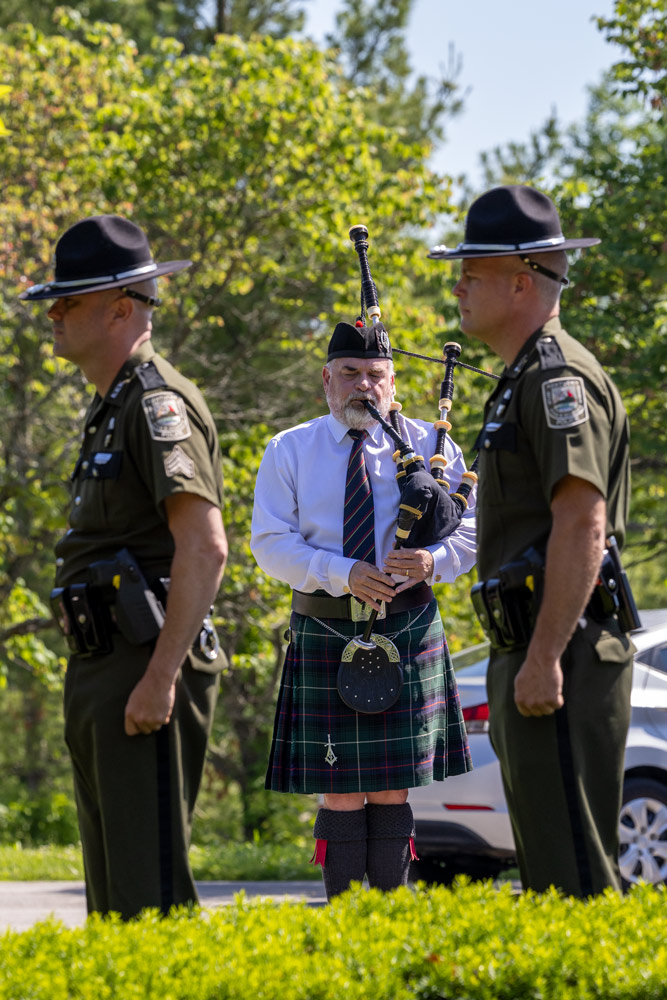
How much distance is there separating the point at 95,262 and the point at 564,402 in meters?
1.32

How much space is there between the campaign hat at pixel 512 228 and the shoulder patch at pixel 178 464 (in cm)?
83

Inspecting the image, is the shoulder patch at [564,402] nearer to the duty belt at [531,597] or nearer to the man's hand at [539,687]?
the duty belt at [531,597]

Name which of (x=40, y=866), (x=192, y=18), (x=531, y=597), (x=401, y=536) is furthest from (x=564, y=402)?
(x=192, y=18)

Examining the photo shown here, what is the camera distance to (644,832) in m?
6.76

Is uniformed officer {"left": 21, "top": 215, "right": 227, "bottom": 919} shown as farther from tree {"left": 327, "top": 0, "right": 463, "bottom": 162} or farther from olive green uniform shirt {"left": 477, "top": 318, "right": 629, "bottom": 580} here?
tree {"left": 327, "top": 0, "right": 463, "bottom": 162}

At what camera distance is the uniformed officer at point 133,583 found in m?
3.33

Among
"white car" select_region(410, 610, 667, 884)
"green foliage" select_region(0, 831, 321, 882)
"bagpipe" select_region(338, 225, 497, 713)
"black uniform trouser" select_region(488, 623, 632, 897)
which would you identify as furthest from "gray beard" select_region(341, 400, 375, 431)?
"green foliage" select_region(0, 831, 321, 882)

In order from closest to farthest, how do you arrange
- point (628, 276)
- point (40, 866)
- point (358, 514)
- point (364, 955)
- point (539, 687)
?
point (364, 955), point (539, 687), point (358, 514), point (40, 866), point (628, 276)

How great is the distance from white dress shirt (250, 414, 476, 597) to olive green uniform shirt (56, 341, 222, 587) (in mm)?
868

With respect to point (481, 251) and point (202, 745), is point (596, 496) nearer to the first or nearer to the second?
point (481, 251)

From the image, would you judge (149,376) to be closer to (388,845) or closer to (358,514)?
(358,514)

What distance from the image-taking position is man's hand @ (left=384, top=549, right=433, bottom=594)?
13.8 feet

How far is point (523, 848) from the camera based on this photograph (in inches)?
128

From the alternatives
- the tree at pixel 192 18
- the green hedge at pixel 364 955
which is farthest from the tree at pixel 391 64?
the green hedge at pixel 364 955
